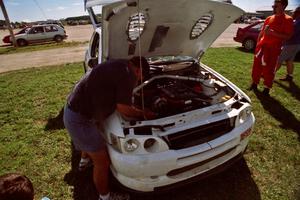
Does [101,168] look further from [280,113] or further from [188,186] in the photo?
[280,113]

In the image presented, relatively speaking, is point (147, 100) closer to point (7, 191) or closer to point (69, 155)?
point (69, 155)

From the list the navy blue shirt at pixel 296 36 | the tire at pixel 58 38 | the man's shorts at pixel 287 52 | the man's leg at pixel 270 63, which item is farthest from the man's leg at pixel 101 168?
the tire at pixel 58 38

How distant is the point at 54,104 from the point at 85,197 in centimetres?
326

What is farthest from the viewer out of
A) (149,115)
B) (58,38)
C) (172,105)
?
(58,38)

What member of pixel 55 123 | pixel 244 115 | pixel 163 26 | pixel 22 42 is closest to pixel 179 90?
pixel 244 115

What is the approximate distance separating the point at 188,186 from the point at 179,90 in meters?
1.13

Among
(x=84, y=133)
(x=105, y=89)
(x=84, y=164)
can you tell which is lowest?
(x=84, y=164)

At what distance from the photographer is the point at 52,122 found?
5.07 metres

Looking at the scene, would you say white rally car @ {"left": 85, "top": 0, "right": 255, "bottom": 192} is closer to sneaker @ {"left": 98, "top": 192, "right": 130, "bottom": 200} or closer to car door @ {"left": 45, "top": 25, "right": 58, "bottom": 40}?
sneaker @ {"left": 98, "top": 192, "right": 130, "bottom": 200}

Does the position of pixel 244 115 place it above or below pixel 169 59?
below

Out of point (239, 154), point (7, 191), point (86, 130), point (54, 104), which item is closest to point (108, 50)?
point (86, 130)

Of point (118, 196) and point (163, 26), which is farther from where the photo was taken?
point (163, 26)

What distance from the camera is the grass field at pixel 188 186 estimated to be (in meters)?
3.16

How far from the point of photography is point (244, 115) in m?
3.14
